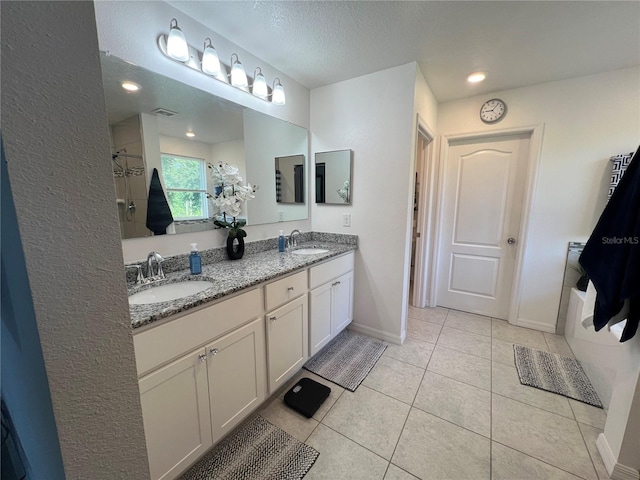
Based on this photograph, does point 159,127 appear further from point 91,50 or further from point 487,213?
point 487,213

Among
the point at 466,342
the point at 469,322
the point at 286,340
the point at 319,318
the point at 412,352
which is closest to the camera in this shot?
the point at 286,340

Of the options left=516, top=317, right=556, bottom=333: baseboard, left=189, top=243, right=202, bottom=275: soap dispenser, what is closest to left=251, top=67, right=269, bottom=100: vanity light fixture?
left=189, top=243, right=202, bottom=275: soap dispenser

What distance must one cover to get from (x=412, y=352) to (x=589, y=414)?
109 centimetres

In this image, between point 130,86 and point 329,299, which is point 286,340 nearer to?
point 329,299

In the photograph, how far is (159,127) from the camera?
150cm

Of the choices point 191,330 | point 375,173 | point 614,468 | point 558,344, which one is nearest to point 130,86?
point 191,330

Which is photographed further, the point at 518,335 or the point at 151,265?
the point at 518,335

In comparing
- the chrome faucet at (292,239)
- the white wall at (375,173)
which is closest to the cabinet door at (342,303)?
the white wall at (375,173)

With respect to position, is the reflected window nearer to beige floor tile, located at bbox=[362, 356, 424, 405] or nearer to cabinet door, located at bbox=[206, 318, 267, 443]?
cabinet door, located at bbox=[206, 318, 267, 443]

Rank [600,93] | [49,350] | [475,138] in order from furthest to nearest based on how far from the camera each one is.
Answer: [475,138]
[600,93]
[49,350]

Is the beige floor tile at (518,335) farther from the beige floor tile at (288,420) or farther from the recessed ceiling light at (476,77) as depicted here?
the recessed ceiling light at (476,77)

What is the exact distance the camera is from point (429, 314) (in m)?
2.97

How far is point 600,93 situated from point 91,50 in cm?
335

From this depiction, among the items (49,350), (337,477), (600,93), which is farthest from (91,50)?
(600,93)
